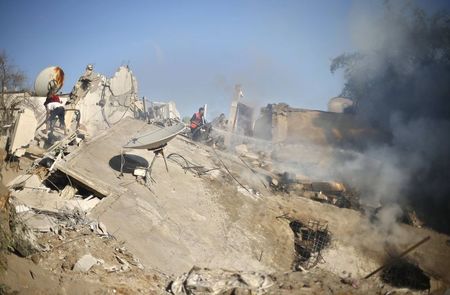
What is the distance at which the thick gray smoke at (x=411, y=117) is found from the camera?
39.8 feet

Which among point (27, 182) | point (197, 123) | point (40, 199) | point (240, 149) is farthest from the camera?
point (197, 123)

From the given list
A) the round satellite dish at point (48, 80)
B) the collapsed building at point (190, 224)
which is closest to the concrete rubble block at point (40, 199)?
the collapsed building at point (190, 224)

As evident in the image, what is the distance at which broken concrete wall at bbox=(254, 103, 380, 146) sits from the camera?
55.9ft

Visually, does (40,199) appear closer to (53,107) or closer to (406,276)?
(53,107)

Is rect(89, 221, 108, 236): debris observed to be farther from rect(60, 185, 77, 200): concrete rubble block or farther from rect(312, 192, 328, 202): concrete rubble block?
rect(312, 192, 328, 202): concrete rubble block

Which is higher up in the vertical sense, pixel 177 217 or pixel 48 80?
pixel 48 80

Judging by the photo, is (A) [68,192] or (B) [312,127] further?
(B) [312,127]

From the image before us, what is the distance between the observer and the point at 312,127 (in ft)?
58.8

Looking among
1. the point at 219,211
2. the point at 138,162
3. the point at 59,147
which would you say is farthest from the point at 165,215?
the point at 59,147

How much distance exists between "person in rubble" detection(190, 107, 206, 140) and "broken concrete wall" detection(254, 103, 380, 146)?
4.61 metres

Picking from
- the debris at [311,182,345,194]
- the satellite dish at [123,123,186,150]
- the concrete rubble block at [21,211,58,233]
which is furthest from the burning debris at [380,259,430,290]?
the concrete rubble block at [21,211,58,233]

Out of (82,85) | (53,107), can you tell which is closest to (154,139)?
(53,107)

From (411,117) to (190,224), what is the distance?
1304cm

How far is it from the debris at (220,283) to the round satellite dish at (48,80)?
8.68 meters
